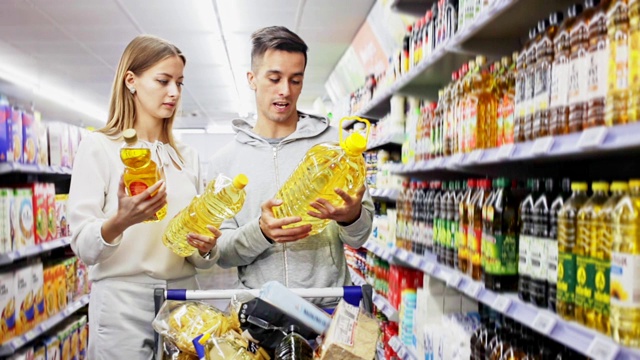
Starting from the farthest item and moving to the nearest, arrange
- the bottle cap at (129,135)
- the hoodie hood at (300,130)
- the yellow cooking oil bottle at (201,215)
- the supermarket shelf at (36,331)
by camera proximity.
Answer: the supermarket shelf at (36,331)
the hoodie hood at (300,130)
the yellow cooking oil bottle at (201,215)
the bottle cap at (129,135)

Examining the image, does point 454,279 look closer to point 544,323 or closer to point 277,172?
point 544,323

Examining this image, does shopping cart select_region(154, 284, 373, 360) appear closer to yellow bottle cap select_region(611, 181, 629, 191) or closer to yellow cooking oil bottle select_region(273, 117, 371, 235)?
yellow cooking oil bottle select_region(273, 117, 371, 235)

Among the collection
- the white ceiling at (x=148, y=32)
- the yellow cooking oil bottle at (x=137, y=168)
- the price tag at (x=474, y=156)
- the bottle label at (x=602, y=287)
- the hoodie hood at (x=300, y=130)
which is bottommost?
the bottle label at (x=602, y=287)

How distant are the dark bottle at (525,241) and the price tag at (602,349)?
393 millimetres

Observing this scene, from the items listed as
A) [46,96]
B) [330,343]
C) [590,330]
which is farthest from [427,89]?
[46,96]

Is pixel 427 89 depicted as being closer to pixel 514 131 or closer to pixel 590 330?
pixel 514 131

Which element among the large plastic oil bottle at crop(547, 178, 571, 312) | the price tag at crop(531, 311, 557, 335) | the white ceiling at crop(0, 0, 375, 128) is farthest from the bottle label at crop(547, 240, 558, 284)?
the white ceiling at crop(0, 0, 375, 128)

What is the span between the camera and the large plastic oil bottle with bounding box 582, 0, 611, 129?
A: 4.64 feet

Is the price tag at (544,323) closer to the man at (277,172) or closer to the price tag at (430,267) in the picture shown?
the man at (277,172)

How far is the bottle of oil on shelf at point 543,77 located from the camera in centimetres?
167

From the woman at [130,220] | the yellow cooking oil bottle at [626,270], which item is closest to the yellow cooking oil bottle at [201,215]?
the woman at [130,220]

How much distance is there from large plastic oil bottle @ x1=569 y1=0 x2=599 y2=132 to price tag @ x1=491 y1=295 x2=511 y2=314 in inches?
23.1

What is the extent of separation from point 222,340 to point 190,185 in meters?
0.88

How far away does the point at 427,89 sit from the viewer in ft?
11.3
